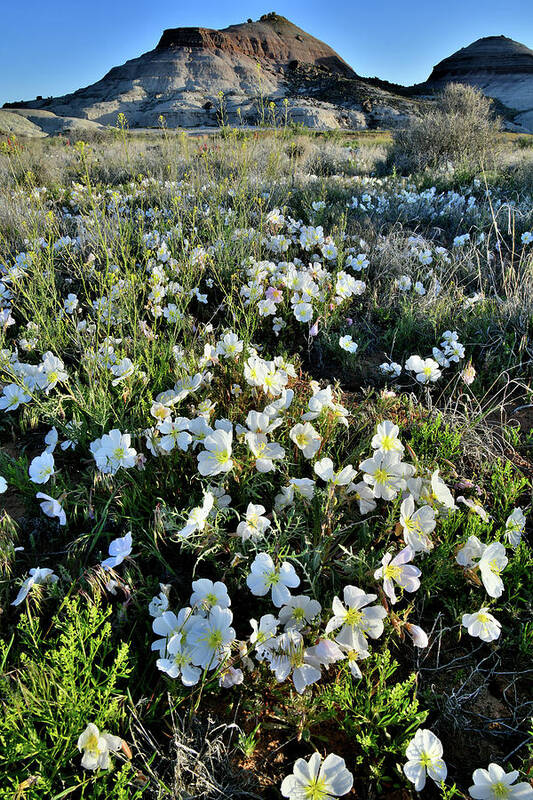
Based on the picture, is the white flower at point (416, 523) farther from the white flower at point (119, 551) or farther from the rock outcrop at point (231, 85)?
the rock outcrop at point (231, 85)

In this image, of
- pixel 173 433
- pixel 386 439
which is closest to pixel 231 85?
pixel 173 433

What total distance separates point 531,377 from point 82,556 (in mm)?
2915

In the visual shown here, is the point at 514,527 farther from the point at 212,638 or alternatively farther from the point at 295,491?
the point at 212,638

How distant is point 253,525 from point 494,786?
91cm

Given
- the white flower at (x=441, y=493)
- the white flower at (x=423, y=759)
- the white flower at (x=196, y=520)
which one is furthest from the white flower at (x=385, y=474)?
the white flower at (x=423, y=759)

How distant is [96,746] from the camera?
43.4 inches

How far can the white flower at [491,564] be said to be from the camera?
139cm

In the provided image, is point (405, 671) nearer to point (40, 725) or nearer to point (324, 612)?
point (324, 612)

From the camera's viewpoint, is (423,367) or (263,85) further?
(263,85)

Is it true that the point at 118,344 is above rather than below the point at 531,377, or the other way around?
above

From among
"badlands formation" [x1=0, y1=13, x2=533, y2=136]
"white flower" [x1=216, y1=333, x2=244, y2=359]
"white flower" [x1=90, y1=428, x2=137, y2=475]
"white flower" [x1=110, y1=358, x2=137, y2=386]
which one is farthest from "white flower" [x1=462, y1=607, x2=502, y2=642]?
"badlands formation" [x1=0, y1=13, x2=533, y2=136]

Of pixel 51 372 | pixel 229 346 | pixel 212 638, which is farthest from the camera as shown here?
pixel 229 346

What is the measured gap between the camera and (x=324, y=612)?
4.77 feet

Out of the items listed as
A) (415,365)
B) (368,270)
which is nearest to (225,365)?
(415,365)
